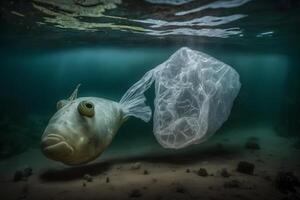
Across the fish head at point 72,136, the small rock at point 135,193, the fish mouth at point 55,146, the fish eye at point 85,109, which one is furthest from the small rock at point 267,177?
the fish mouth at point 55,146

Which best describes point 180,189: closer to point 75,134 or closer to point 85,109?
point 75,134

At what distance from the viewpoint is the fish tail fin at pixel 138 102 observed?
382 inches

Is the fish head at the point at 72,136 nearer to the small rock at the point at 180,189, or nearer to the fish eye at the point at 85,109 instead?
the fish eye at the point at 85,109

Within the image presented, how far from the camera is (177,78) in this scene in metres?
9.56

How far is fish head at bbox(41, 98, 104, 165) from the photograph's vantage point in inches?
254

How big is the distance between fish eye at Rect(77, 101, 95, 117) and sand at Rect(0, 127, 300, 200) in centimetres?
209

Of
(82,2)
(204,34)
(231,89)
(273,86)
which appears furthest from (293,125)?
(273,86)

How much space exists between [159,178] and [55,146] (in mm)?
3475

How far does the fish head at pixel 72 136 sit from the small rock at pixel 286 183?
524cm

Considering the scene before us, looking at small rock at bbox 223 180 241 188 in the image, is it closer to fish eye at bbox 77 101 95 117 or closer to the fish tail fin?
the fish tail fin

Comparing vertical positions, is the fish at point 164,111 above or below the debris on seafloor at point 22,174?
above

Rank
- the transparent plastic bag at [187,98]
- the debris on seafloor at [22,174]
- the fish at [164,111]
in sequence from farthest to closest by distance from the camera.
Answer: the debris on seafloor at [22,174], the transparent plastic bag at [187,98], the fish at [164,111]

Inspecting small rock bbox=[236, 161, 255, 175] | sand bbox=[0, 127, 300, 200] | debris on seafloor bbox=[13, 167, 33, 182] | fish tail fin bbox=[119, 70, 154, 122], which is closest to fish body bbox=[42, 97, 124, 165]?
sand bbox=[0, 127, 300, 200]

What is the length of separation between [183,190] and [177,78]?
3929 millimetres
